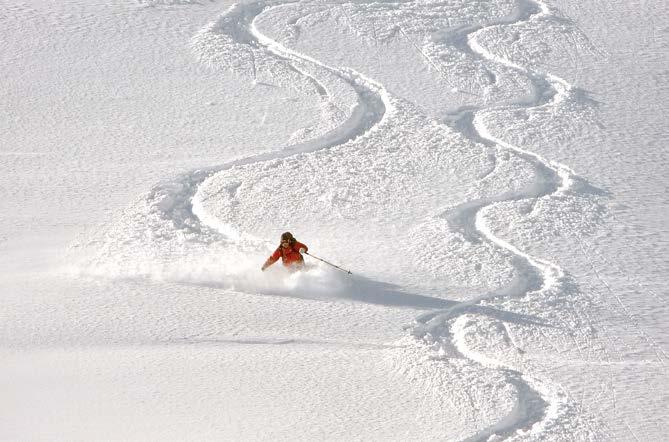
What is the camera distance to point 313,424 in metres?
8.20

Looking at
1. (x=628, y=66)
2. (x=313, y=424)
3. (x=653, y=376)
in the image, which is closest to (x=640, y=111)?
(x=628, y=66)

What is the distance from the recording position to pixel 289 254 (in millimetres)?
10977

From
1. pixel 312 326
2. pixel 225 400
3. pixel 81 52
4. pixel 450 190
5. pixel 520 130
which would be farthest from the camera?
pixel 81 52

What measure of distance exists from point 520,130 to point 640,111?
7.25ft

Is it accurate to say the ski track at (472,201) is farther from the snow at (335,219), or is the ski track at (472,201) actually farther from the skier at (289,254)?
the skier at (289,254)

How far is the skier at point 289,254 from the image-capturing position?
431 inches

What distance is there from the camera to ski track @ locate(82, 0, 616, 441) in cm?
871

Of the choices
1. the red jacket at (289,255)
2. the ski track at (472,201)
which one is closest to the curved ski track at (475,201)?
the ski track at (472,201)

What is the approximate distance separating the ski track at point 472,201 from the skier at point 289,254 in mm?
1261

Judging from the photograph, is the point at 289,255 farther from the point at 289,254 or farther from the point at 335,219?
the point at 335,219

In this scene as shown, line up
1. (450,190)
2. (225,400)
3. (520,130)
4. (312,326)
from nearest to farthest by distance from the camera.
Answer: (225,400) < (312,326) < (450,190) < (520,130)

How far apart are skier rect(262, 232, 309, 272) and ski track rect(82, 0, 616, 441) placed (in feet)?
4.14

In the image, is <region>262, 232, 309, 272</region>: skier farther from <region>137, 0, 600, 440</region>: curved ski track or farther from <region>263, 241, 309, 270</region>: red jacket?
<region>137, 0, 600, 440</region>: curved ski track

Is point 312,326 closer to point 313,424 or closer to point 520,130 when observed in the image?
point 313,424
